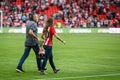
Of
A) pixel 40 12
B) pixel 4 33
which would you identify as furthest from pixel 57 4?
pixel 4 33

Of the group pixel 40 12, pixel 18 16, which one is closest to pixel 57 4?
pixel 40 12

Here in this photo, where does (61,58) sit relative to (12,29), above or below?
Result: above

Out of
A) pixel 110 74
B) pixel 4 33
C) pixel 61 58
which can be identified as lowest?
pixel 4 33

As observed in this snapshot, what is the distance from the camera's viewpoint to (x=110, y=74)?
16656 mm

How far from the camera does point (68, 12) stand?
53.9m

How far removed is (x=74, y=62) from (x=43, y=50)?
459cm

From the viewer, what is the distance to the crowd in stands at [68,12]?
50.7 m

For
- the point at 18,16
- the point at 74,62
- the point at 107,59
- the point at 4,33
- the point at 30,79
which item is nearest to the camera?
the point at 30,79

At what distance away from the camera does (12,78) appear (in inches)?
604

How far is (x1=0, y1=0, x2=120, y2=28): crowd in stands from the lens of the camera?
1997 inches

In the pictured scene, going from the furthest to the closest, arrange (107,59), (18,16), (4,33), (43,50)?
(18,16), (4,33), (107,59), (43,50)

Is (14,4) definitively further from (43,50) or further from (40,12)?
(43,50)

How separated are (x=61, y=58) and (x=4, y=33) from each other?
24693 mm

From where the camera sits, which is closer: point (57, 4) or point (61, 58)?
point (61, 58)
